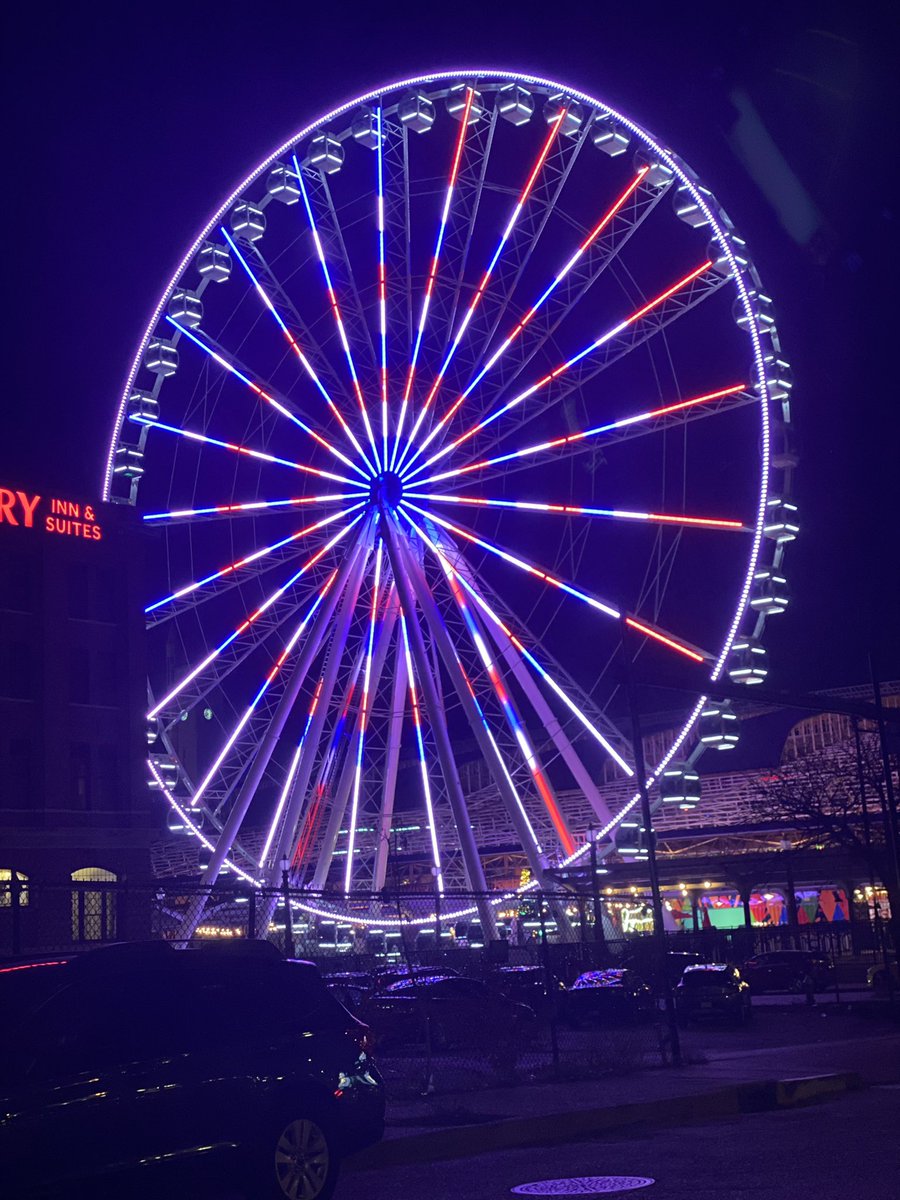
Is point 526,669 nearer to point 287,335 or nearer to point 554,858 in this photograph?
point 554,858

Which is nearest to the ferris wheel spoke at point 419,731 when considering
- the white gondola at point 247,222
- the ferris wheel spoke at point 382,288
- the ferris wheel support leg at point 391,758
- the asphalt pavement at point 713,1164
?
the ferris wheel support leg at point 391,758

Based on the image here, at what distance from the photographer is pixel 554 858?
39.9 metres

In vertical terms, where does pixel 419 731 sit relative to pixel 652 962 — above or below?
above

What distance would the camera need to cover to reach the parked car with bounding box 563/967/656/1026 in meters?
29.9

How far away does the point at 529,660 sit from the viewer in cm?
3622

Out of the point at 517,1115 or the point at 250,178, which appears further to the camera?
the point at 250,178

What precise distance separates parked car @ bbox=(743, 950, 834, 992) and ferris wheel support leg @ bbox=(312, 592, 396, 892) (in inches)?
518

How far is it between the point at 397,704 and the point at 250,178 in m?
14.0

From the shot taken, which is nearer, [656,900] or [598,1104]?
[598,1104]

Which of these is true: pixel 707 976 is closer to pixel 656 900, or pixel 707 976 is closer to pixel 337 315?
pixel 656 900

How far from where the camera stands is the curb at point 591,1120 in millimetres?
13234

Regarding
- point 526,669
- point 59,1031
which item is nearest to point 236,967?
point 59,1031

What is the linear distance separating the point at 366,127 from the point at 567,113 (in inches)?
204

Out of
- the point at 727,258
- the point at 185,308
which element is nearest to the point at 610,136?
the point at 727,258
